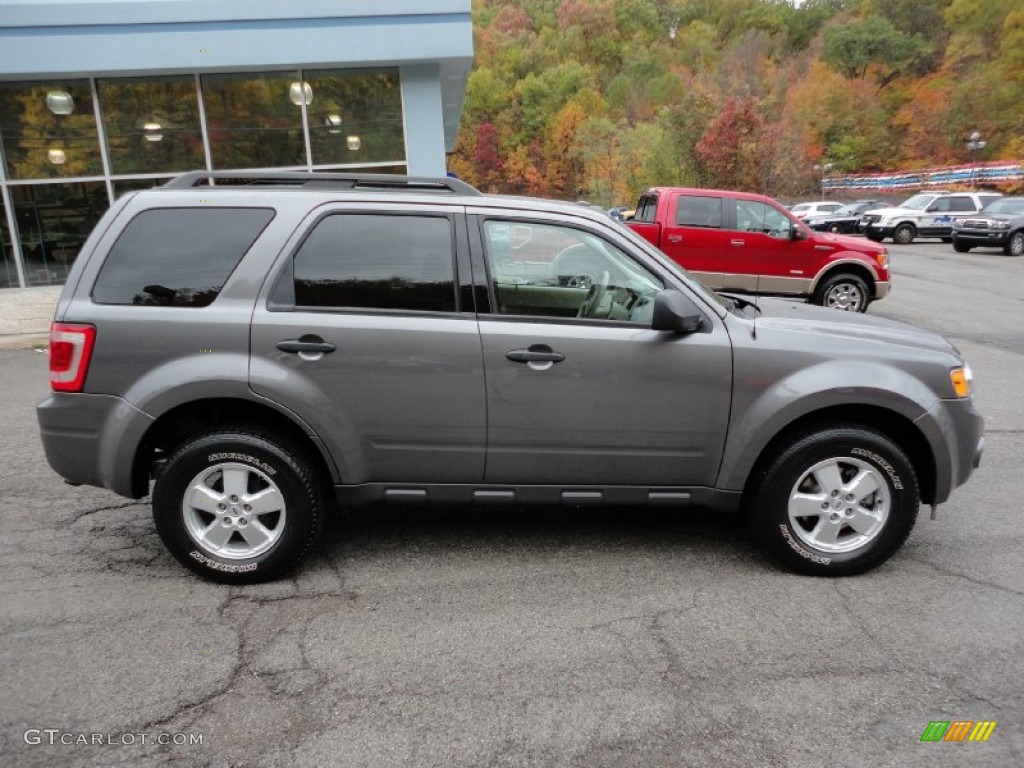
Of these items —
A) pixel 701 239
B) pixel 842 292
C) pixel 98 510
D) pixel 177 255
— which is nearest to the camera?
pixel 177 255

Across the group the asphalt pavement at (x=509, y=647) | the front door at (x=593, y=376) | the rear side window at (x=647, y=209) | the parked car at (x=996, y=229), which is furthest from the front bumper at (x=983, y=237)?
the front door at (x=593, y=376)

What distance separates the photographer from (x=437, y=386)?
11.8ft

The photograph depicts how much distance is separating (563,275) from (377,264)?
3.11 feet

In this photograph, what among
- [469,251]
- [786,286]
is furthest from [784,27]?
[469,251]

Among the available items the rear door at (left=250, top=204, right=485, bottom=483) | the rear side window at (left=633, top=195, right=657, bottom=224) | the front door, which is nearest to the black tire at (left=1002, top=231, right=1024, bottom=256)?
the rear side window at (left=633, top=195, right=657, bottom=224)

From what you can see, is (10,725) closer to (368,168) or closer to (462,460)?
(462,460)

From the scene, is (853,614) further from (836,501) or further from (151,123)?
(151,123)

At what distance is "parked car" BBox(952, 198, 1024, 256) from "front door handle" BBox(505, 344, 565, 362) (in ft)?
80.8

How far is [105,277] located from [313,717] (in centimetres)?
231

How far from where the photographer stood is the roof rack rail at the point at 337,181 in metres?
3.93

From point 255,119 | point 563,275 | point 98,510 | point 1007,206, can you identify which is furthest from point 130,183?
point 1007,206

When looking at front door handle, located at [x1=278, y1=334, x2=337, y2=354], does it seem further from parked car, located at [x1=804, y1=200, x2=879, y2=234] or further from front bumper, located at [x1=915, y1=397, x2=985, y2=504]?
parked car, located at [x1=804, y1=200, x2=879, y2=234]

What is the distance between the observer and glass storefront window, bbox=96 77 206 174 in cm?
1227

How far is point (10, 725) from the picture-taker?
2.70 metres
